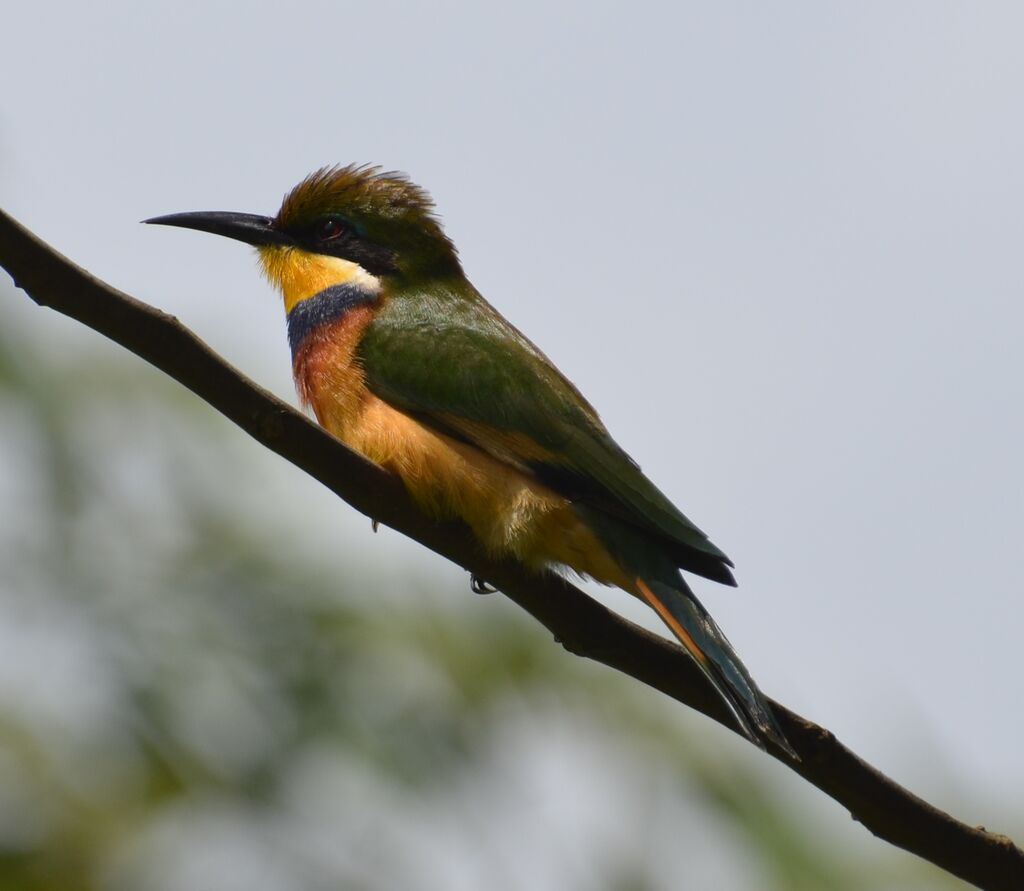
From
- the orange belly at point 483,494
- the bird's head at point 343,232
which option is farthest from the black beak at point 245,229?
the orange belly at point 483,494

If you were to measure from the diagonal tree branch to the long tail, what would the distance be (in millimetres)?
33

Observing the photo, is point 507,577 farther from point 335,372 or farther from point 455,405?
point 335,372

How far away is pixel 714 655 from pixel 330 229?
199cm

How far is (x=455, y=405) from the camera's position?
3.55 m

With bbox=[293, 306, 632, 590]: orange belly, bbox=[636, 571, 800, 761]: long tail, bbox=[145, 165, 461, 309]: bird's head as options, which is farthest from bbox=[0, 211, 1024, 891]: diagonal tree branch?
bbox=[145, 165, 461, 309]: bird's head

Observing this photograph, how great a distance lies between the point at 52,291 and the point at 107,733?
1262mm

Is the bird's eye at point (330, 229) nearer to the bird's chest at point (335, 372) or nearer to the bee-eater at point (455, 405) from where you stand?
the bee-eater at point (455, 405)

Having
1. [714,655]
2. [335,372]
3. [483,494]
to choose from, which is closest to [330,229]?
[335,372]

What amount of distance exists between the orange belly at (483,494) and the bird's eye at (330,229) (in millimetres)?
829

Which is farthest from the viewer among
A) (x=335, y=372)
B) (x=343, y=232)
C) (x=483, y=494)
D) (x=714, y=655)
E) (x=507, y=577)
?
(x=343, y=232)

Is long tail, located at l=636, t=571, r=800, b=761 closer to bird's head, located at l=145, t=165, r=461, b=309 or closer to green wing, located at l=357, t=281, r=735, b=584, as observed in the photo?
green wing, located at l=357, t=281, r=735, b=584

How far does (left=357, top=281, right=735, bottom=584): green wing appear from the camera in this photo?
3.23 m

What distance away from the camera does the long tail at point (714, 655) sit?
101 inches

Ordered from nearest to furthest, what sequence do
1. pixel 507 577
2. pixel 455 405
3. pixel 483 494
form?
pixel 507 577 < pixel 483 494 < pixel 455 405
